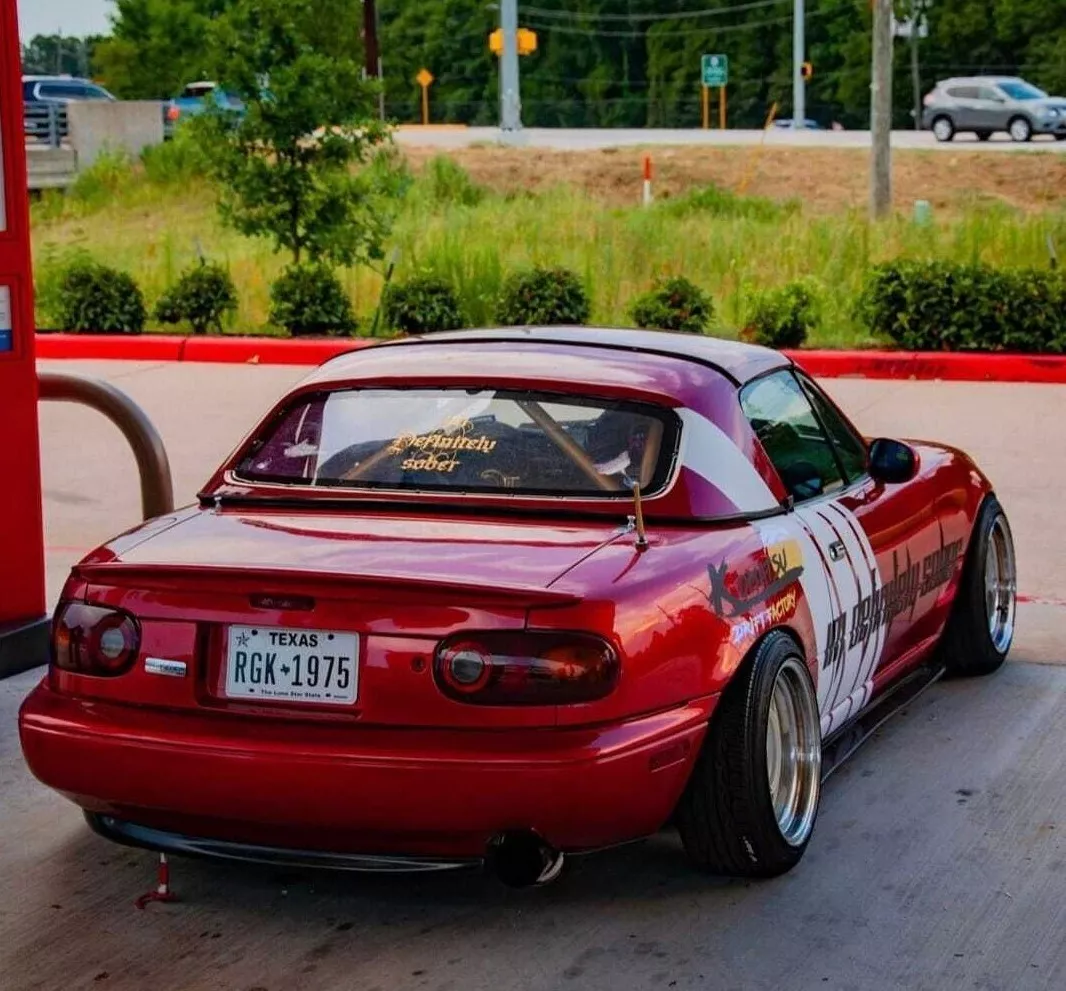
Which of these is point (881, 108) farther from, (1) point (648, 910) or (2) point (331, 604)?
(2) point (331, 604)

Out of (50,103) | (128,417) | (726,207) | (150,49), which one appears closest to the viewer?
(128,417)

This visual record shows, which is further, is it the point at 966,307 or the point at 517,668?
the point at 966,307

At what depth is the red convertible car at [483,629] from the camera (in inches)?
174

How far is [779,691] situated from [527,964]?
1007 millimetres

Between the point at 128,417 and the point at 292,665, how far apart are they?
2.97 m

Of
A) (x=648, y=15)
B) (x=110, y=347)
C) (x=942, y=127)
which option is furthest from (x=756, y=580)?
(x=648, y=15)

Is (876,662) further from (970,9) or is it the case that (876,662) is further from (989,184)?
(970,9)

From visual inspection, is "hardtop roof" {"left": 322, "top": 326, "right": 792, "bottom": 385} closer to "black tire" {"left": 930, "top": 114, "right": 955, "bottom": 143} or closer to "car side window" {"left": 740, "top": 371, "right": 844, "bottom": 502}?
"car side window" {"left": 740, "top": 371, "right": 844, "bottom": 502}

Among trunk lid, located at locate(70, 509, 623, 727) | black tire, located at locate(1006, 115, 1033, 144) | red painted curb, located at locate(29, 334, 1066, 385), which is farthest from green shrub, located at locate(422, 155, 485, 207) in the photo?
trunk lid, located at locate(70, 509, 623, 727)

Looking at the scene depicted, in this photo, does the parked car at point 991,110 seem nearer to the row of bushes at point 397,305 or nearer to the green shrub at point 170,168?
the green shrub at point 170,168

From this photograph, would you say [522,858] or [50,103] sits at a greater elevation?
[50,103]

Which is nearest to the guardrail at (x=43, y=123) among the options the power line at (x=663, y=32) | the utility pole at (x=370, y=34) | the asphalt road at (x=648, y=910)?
the utility pole at (x=370, y=34)

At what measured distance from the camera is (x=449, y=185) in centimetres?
3325

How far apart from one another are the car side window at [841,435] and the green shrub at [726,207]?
21577 mm
